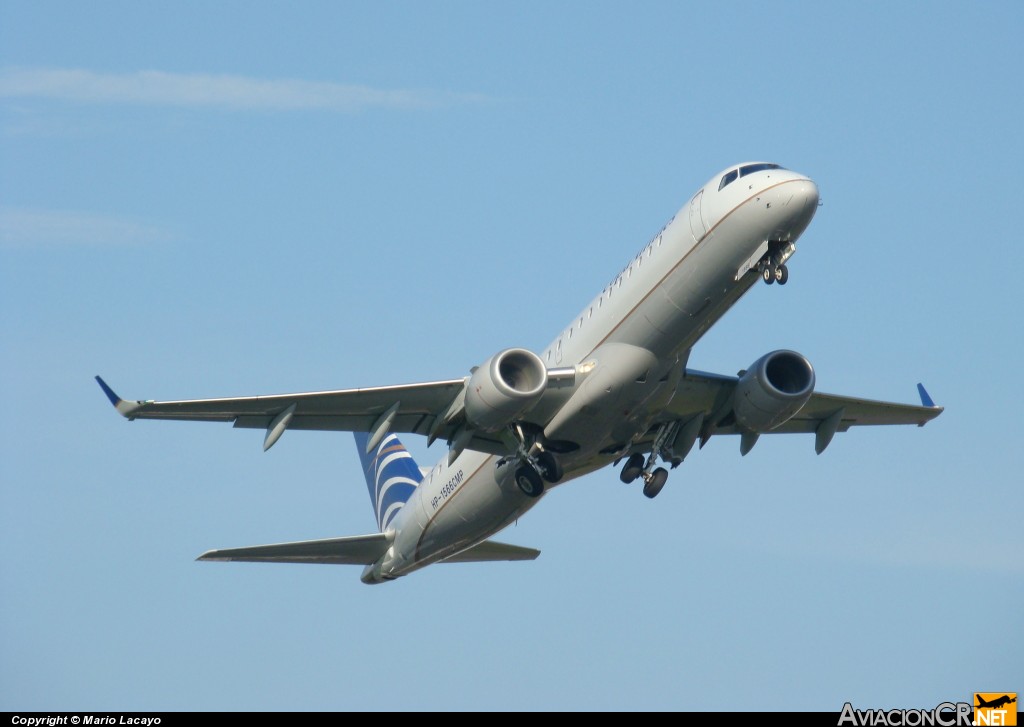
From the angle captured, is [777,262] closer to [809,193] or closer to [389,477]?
[809,193]

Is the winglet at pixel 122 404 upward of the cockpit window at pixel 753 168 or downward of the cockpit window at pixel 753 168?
downward

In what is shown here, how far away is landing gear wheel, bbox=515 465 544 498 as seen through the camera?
37.1 meters

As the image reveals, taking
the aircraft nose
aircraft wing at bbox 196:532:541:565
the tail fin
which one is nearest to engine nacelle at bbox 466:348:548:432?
the aircraft nose

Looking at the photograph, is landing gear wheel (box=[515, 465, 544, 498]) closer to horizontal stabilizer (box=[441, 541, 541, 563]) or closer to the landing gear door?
the landing gear door

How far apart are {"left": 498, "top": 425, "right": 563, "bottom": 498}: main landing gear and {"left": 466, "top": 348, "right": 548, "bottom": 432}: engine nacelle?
4.24ft

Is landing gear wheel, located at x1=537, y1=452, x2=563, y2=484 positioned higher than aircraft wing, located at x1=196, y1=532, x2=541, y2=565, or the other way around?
aircraft wing, located at x1=196, y1=532, x2=541, y2=565

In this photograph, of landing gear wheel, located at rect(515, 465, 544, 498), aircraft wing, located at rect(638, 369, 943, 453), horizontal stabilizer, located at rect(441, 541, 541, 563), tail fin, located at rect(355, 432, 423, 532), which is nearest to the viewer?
landing gear wheel, located at rect(515, 465, 544, 498)

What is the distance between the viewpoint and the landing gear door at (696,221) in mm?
33750

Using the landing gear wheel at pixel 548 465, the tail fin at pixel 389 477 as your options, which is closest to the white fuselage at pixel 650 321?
the landing gear wheel at pixel 548 465

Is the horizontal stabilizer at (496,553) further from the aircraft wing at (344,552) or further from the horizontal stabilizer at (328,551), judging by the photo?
the horizontal stabilizer at (328,551)

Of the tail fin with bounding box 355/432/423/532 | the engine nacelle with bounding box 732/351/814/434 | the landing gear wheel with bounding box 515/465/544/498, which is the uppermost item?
the tail fin with bounding box 355/432/423/532

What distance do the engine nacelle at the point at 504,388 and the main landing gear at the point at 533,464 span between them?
129 centimetres

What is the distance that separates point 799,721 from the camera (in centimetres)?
2742

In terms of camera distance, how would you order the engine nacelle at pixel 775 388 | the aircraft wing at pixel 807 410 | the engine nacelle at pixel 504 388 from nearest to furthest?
1. the engine nacelle at pixel 504 388
2. the engine nacelle at pixel 775 388
3. the aircraft wing at pixel 807 410
